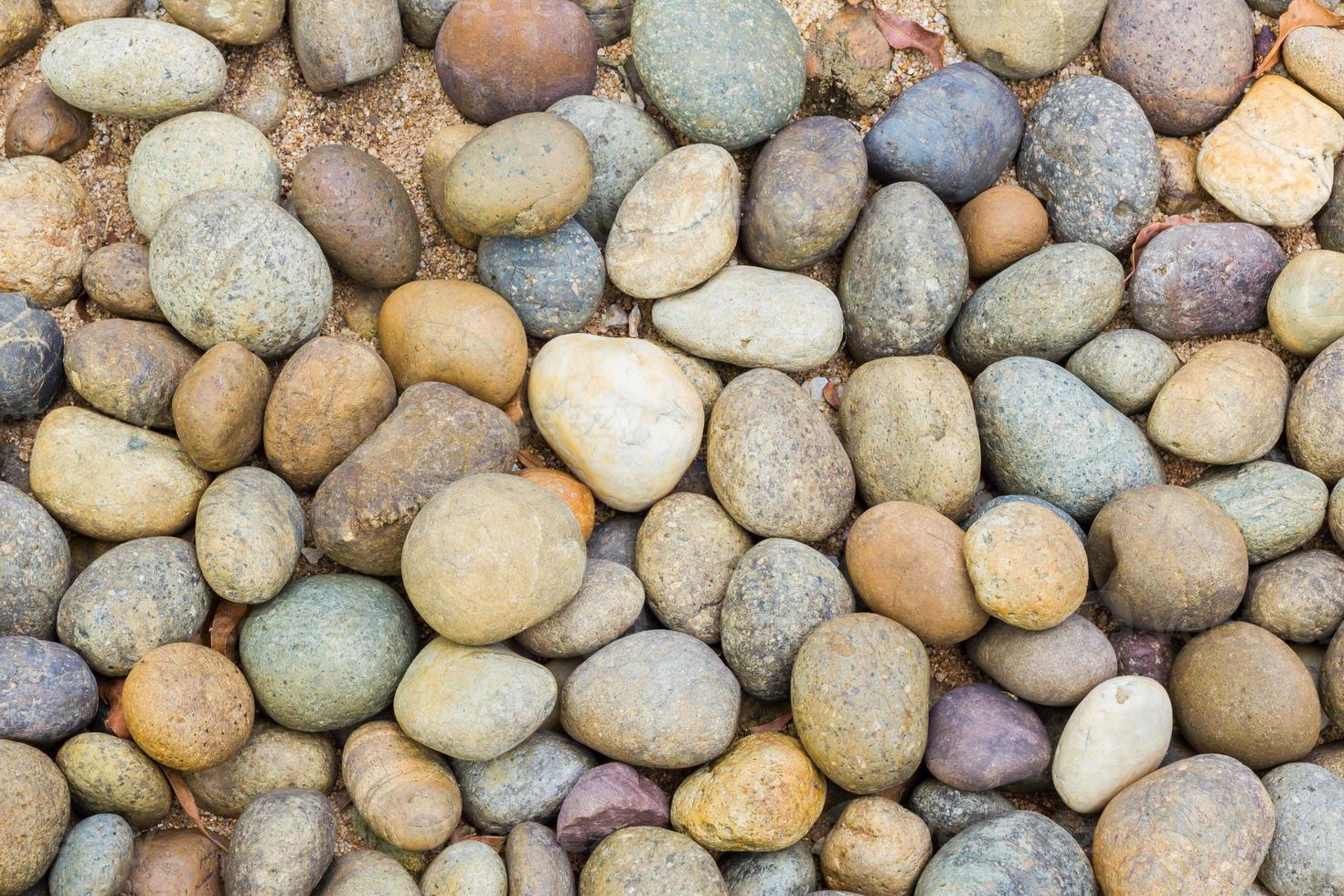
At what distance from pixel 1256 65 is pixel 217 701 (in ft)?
11.4

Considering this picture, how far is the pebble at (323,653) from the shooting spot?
289 centimetres

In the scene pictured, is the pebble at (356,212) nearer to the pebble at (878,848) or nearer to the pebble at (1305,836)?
the pebble at (878,848)

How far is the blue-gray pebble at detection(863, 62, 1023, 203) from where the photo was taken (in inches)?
133

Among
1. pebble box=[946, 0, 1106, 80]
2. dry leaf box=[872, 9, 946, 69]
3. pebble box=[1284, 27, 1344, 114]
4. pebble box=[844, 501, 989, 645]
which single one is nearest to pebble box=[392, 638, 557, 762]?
pebble box=[844, 501, 989, 645]

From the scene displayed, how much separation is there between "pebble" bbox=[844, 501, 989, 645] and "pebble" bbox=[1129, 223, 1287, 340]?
37.6 inches

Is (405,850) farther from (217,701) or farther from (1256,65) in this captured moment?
(1256,65)

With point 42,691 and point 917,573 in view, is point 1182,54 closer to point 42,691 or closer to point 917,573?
point 917,573

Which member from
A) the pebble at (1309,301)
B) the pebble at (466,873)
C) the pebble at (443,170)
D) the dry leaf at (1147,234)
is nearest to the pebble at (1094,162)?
the dry leaf at (1147,234)

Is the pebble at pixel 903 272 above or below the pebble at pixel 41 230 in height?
above

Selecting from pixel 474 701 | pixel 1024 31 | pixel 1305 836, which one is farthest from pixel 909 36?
pixel 1305 836

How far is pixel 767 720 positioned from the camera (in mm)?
3193

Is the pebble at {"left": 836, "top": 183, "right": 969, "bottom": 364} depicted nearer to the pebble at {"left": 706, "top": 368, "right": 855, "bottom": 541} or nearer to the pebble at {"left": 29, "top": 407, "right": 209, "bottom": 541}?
the pebble at {"left": 706, "top": 368, "right": 855, "bottom": 541}

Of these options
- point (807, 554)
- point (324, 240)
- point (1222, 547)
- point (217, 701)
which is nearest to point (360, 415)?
point (324, 240)

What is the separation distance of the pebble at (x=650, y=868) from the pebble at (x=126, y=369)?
162 centimetres
